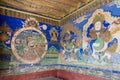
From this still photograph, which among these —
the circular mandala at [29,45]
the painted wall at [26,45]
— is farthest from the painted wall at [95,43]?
the circular mandala at [29,45]

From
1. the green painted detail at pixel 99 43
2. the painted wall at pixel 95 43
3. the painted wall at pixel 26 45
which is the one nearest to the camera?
the painted wall at pixel 95 43

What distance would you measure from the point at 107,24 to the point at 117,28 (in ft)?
0.57

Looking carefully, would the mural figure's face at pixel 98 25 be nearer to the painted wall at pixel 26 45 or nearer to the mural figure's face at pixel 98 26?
the mural figure's face at pixel 98 26

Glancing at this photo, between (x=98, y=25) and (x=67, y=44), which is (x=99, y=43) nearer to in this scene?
(x=98, y=25)

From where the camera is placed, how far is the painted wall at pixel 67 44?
5.40 ft

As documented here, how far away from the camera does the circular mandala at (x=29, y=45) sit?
200cm

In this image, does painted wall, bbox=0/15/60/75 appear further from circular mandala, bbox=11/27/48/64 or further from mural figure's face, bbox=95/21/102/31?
A: mural figure's face, bbox=95/21/102/31

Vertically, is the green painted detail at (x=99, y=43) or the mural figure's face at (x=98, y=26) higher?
the mural figure's face at (x=98, y=26)

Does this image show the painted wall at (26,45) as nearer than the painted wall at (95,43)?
No

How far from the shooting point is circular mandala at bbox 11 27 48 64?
2.00 meters

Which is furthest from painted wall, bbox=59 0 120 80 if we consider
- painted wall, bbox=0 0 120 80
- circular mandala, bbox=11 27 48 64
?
circular mandala, bbox=11 27 48 64

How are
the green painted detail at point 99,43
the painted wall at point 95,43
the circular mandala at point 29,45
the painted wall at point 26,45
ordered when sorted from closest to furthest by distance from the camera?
the painted wall at point 95,43 < the green painted detail at point 99,43 < the painted wall at point 26,45 < the circular mandala at point 29,45

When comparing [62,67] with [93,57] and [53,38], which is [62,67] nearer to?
[53,38]

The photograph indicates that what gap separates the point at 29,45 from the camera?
2.14 m
